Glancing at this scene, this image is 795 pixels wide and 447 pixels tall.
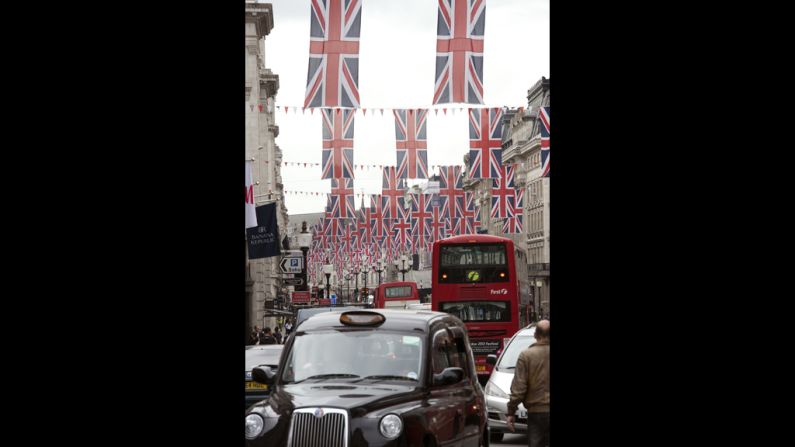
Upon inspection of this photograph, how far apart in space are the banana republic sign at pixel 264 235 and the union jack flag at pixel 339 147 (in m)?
2.45

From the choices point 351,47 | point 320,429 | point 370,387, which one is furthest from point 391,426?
point 351,47

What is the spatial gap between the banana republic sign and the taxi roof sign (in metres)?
23.8

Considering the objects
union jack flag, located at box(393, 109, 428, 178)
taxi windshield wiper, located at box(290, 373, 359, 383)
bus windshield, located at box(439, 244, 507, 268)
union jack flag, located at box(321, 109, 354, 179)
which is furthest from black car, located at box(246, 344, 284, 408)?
union jack flag, located at box(393, 109, 428, 178)

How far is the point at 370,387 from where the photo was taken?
9820 millimetres

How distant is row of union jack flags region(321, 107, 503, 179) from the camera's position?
110 ft

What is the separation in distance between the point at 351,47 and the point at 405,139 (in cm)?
1694

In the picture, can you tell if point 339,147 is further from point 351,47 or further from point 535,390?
point 535,390

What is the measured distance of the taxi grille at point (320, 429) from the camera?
9055mm
